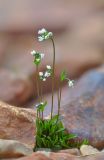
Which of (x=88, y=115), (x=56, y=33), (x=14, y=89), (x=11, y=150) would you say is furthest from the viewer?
(x=56, y=33)

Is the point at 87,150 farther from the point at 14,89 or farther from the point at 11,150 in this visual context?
the point at 14,89

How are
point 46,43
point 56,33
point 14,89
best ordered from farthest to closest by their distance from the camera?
point 56,33 → point 46,43 → point 14,89

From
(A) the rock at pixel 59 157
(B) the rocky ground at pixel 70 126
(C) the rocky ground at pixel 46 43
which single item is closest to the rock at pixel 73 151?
(B) the rocky ground at pixel 70 126

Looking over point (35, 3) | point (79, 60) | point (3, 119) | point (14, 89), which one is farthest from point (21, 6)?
point (3, 119)

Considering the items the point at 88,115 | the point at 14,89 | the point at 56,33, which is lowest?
the point at 88,115

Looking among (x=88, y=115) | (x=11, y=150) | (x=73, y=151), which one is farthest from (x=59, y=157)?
(x=88, y=115)

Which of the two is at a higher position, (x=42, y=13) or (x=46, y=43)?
(x=42, y=13)
